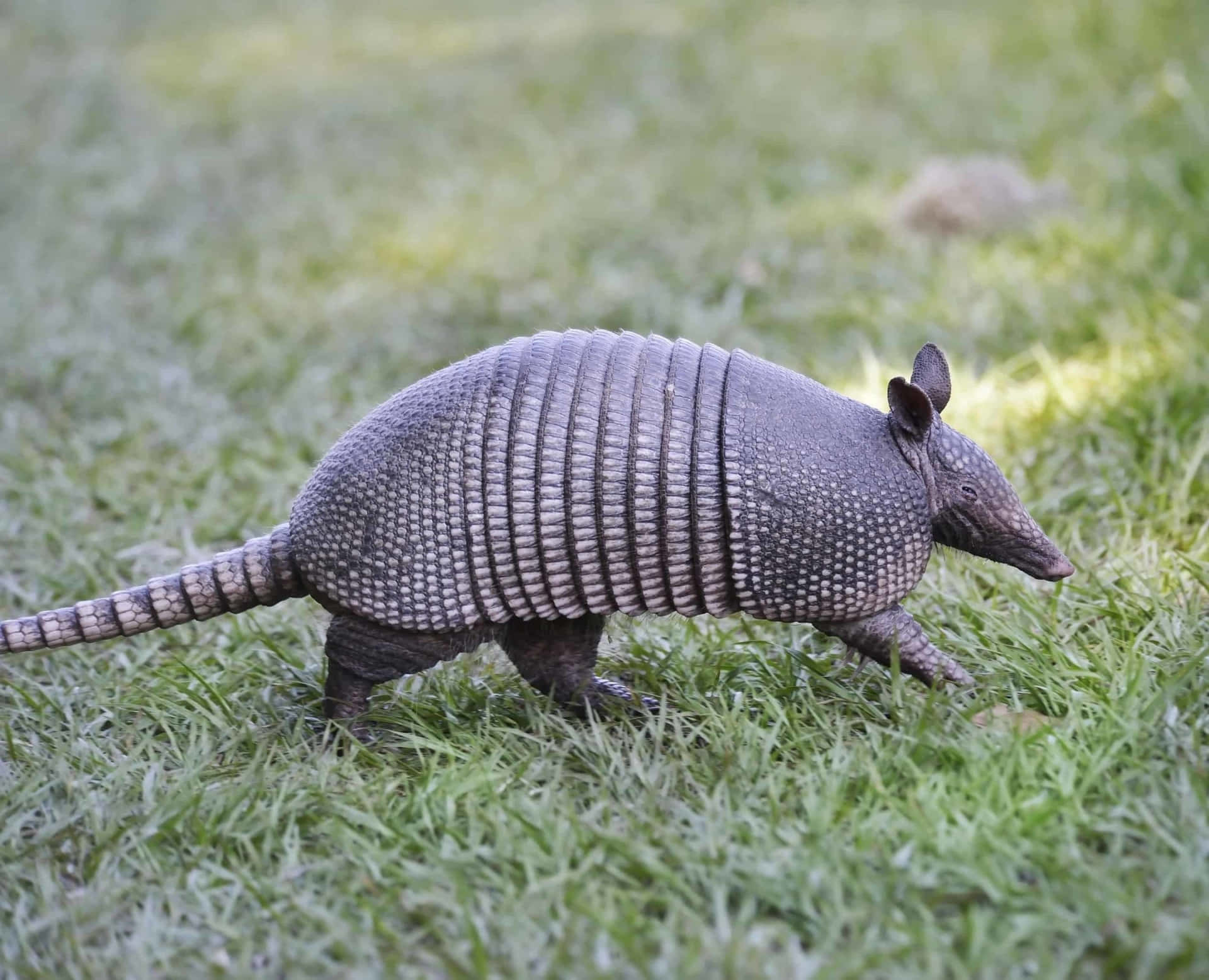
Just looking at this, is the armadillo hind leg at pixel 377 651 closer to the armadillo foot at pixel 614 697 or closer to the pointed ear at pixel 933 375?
the armadillo foot at pixel 614 697

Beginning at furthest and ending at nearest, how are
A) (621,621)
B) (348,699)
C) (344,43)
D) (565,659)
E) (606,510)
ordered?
1. (344,43)
2. (621,621)
3. (565,659)
4. (348,699)
5. (606,510)

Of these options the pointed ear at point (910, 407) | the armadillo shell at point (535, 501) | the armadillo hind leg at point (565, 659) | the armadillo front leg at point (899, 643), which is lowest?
the armadillo hind leg at point (565, 659)

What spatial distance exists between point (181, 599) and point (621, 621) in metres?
1.44

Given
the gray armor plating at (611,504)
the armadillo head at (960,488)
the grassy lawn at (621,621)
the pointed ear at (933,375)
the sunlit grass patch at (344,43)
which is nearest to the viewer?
the grassy lawn at (621,621)

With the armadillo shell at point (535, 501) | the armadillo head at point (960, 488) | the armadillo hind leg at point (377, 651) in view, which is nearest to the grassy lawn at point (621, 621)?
the armadillo hind leg at point (377, 651)

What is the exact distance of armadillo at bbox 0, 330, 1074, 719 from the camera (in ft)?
11.4

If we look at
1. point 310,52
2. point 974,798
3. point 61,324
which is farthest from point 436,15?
point 974,798

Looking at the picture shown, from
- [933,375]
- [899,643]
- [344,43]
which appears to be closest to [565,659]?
[899,643]

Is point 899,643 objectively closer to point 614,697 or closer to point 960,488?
point 960,488

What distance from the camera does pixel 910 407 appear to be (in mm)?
3568

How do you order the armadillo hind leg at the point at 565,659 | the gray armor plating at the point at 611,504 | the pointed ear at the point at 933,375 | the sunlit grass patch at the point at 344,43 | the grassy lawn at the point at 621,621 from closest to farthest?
the grassy lawn at the point at 621,621
the gray armor plating at the point at 611,504
the pointed ear at the point at 933,375
the armadillo hind leg at the point at 565,659
the sunlit grass patch at the point at 344,43

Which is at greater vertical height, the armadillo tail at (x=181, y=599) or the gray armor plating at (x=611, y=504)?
the gray armor plating at (x=611, y=504)

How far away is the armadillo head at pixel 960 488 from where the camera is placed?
3.62m

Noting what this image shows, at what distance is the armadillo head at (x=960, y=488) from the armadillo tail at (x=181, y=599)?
1.81m
